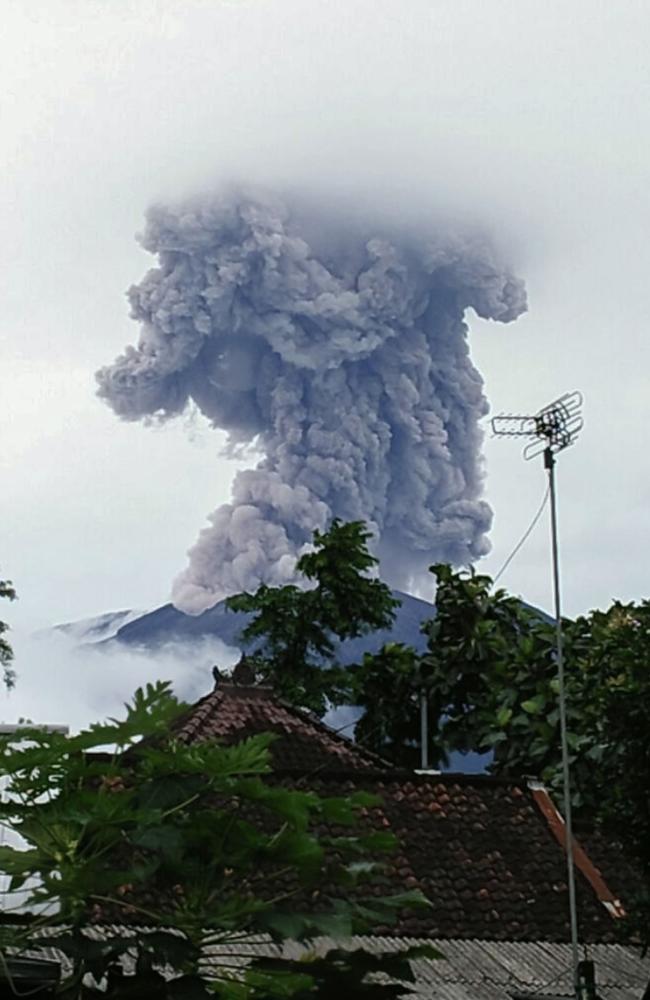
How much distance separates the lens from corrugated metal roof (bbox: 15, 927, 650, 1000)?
28.3 ft

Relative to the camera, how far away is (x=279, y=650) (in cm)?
2288

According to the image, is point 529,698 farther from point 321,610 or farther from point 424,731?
point 321,610

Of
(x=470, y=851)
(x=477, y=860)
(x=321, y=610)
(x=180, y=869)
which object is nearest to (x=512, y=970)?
(x=477, y=860)

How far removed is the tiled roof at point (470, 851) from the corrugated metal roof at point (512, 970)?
27 centimetres

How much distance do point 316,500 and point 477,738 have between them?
26880 mm

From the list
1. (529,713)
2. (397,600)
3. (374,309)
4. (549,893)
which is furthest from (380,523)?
(549,893)

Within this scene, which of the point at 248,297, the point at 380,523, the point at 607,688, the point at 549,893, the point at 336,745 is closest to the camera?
the point at 607,688

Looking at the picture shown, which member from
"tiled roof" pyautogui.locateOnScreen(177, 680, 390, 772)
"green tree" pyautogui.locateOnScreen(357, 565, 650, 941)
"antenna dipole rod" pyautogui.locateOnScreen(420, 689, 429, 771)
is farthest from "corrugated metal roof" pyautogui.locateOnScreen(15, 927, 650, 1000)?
"antenna dipole rod" pyautogui.locateOnScreen(420, 689, 429, 771)

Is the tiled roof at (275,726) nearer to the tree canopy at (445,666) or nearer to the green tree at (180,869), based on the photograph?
the tree canopy at (445,666)

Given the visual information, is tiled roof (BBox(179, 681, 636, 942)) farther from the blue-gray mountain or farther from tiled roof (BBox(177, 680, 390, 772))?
the blue-gray mountain

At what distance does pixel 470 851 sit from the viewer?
11.5m

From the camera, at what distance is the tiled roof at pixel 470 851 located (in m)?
10.4

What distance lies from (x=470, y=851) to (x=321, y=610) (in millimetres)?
11314

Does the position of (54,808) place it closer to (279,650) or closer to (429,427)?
(279,650)
